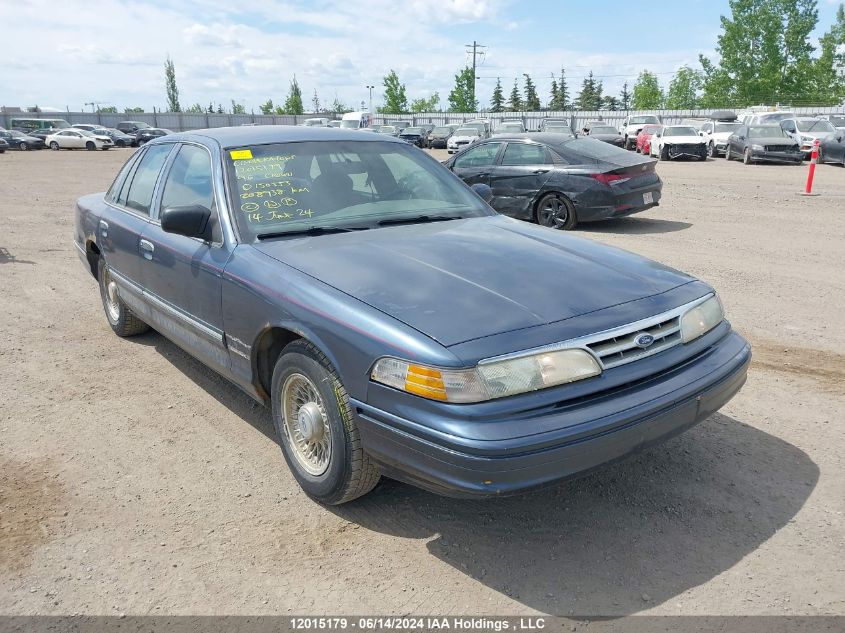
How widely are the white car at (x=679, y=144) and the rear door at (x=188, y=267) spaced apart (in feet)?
83.5

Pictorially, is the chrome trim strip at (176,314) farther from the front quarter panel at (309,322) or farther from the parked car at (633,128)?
the parked car at (633,128)

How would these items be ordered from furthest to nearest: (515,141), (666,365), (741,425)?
(515,141)
(741,425)
(666,365)

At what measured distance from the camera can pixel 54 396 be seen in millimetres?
4633

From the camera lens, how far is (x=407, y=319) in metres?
2.71

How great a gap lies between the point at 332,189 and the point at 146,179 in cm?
166

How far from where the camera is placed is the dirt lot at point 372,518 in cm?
267

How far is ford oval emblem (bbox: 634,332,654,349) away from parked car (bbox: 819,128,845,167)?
23.4 metres

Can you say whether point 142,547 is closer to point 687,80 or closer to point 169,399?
point 169,399

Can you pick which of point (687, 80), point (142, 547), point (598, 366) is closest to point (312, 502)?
point (142, 547)

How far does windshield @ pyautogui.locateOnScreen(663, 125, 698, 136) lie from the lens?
89.8 ft

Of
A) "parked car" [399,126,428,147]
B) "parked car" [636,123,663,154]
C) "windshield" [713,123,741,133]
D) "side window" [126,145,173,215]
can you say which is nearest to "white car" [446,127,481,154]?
"parked car" [399,126,428,147]

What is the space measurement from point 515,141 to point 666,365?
8743 millimetres

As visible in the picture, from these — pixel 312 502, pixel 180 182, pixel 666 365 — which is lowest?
pixel 312 502

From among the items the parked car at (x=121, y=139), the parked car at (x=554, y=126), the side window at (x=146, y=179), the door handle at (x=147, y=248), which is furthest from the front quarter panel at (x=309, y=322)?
the parked car at (x=121, y=139)
